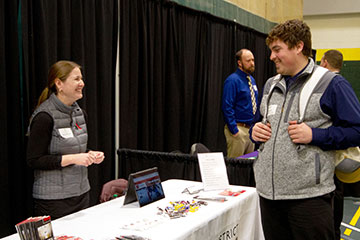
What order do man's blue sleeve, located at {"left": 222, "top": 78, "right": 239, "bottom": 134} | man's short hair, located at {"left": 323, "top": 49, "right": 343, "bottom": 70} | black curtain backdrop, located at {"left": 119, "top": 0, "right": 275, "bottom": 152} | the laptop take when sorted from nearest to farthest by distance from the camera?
1. the laptop
2. man's short hair, located at {"left": 323, "top": 49, "right": 343, "bottom": 70}
3. black curtain backdrop, located at {"left": 119, "top": 0, "right": 275, "bottom": 152}
4. man's blue sleeve, located at {"left": 222, "top": 78, "right": 239, "bottom": 134}

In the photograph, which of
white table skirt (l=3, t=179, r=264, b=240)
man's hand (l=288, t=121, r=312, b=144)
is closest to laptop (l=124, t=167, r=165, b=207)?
white table skirt (l=3, t=179, r=264, b=240)

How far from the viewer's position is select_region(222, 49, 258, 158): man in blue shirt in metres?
4.20

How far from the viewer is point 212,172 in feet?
7.64

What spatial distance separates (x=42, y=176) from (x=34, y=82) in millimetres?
928

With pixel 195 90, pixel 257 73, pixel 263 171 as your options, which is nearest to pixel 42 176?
A: pixel 263 171

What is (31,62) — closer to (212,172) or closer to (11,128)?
(11,128)

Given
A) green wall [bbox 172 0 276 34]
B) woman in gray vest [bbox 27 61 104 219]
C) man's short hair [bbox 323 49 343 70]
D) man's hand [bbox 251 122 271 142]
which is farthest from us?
green wall [bbox 172 0 276 34]

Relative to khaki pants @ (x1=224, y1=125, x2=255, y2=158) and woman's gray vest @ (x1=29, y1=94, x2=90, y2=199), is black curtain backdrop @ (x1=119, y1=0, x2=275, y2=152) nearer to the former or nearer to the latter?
khaki pants @ (x1=224, y1=125, x2=255, y2=158)

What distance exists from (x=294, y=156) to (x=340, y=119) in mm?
225

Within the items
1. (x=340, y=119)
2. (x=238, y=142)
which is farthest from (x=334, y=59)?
(x=340, y=119)

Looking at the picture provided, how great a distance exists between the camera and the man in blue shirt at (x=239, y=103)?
4203 millimetres

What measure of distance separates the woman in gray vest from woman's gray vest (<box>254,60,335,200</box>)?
3.36ft

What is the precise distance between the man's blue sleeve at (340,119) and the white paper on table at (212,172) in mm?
923

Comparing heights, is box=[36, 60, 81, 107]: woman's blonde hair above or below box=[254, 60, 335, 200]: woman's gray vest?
above
